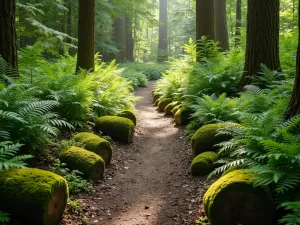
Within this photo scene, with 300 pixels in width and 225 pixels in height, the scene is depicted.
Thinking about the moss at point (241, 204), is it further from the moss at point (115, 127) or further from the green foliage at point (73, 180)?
the moss at point (115, 127)

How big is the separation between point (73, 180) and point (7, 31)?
347 cm

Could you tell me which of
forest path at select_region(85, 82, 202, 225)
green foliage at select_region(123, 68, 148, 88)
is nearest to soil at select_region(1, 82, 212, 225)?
forest path at select_region(85, 82, 202, 225)

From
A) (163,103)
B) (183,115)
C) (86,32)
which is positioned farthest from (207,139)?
(163,103)

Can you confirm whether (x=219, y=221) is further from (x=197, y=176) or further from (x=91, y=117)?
(x=91, y=117)

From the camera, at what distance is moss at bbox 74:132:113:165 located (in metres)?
6.00

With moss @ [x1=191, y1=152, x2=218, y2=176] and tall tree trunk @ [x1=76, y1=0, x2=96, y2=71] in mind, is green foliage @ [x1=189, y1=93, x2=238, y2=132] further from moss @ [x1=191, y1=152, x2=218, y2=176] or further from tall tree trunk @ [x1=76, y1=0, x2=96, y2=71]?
tall tree trunk @ [x1=76, y1=0, x2=96, y2=71]

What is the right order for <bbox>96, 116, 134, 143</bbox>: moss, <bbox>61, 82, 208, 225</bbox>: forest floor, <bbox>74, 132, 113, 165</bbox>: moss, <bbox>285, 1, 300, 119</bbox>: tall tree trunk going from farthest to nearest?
<bbox>96, 116, 134, 143</bbox>: moss → <bbox>74, 132, 113, 165</bbox>: moss → <bbox>61, 82, 208, 225</bbox>: forest floor → <bbox>285, 1, 300, 119</bbox>: tall tree trunk

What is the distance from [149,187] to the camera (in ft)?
18.5

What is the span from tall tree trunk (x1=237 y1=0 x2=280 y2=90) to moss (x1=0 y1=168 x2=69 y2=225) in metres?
5.72

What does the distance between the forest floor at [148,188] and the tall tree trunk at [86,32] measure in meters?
2.99

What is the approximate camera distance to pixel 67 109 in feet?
22.8

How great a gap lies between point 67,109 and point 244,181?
4.62 metres

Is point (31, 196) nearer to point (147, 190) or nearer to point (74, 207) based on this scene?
point (74, 207)

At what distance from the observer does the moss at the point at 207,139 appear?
19.2 feet
